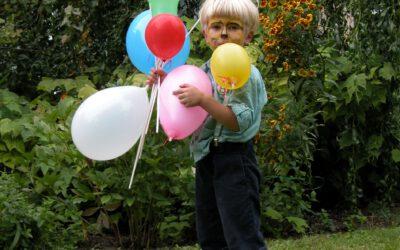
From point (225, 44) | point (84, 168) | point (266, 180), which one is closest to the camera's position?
point (225, 44)

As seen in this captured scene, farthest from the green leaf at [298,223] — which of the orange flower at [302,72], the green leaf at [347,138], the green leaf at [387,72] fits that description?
the green leaf at [387,72]

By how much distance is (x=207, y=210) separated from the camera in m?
3.22

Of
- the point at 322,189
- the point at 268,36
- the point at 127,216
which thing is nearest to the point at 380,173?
the point at 322,189

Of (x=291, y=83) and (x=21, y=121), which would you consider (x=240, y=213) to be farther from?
(x=21, y=121)

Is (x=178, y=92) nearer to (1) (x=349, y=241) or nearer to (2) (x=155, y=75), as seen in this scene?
(2) (x=155, y=75)

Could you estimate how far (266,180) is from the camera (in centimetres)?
512

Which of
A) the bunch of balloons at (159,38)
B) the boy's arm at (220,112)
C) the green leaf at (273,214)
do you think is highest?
the bunch of balloons at (159,38)

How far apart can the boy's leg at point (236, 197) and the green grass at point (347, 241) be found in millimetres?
1583

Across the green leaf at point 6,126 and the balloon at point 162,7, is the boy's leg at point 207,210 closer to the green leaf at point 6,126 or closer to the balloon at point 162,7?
the balloon at point 162,7

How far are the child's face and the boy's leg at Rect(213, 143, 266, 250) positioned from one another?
1.45ft

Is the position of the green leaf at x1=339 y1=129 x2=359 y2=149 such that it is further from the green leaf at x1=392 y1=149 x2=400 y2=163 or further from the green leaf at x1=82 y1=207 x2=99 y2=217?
the green leaf at x1=82 y1=207 x2=99 y2=217

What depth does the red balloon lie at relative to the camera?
306 centimetres

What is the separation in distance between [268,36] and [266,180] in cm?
98

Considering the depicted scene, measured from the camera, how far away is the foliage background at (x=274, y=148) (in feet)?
15.1
